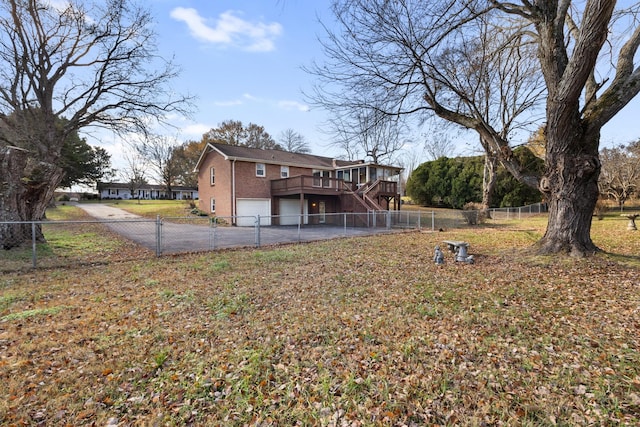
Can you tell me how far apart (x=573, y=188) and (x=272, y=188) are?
18.2 metres

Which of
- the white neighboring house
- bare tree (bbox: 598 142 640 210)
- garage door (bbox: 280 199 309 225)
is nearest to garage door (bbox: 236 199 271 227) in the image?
garage door (bbox: 280 199 309 225)

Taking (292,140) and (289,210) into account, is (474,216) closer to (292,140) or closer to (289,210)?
(289,210)

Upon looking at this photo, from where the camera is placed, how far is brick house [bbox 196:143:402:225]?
66.9ft

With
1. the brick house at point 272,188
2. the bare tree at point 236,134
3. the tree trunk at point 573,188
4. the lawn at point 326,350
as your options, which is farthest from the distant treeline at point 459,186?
the lawn at point 326,350

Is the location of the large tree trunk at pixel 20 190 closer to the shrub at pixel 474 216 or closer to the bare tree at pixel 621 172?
the shrub at pixel 474 216

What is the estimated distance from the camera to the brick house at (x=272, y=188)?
2041 cm

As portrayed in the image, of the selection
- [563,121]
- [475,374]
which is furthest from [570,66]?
[475,374]

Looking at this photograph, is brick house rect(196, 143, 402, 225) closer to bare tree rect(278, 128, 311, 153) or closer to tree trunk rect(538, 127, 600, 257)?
tree trunk rect(538, 127, 600, 257)

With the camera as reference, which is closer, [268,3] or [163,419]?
[163,419]

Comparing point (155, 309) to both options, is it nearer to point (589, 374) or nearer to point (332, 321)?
point (332, 321)

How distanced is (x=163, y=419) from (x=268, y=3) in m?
5.55

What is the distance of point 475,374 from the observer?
2854mm

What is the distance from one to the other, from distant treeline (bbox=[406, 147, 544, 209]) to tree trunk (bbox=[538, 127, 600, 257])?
2220 centimetres

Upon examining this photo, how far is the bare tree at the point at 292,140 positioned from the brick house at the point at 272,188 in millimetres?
24355
